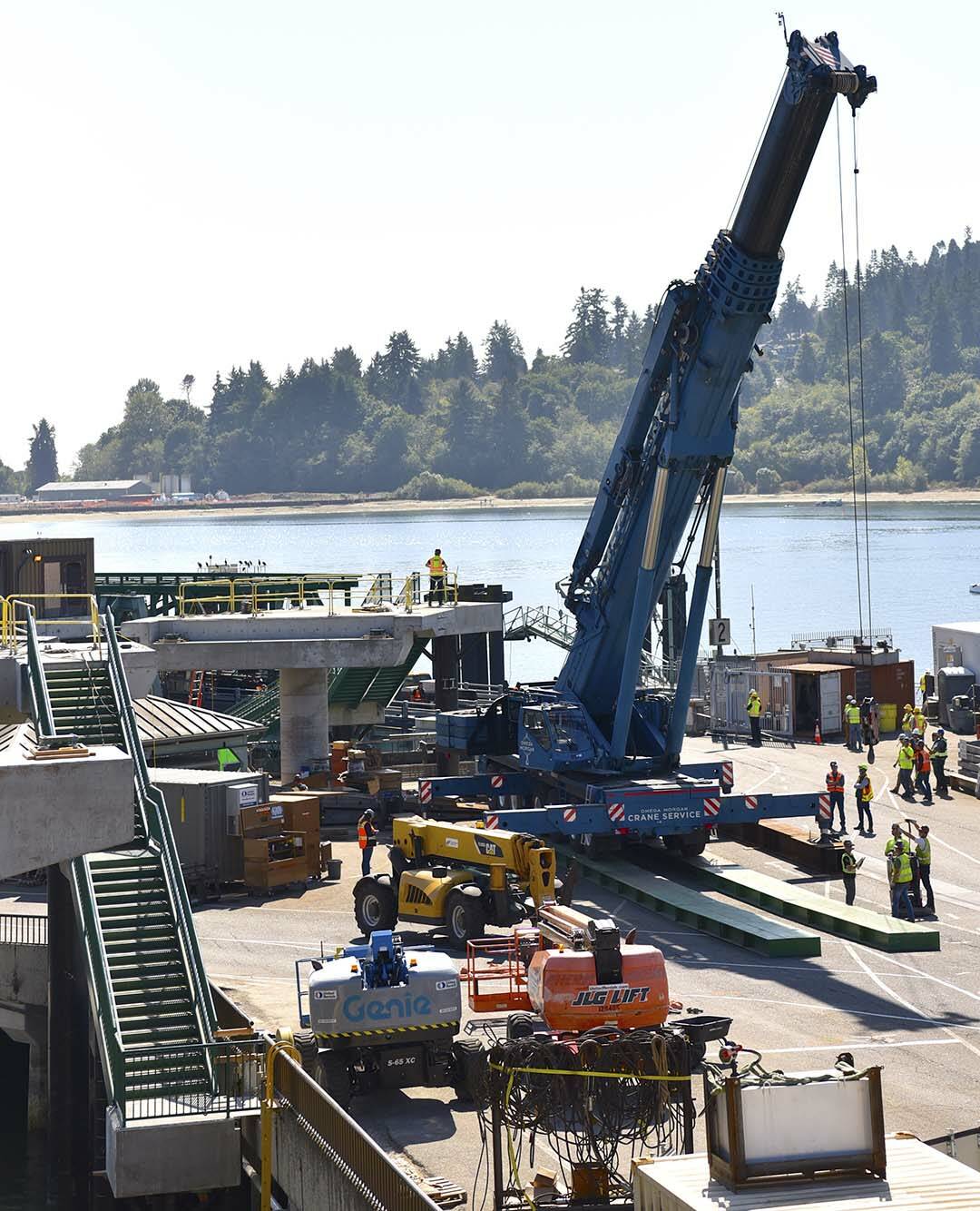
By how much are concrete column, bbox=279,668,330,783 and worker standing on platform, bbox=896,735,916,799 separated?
13.9 metres

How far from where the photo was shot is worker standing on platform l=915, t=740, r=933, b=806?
133 feet

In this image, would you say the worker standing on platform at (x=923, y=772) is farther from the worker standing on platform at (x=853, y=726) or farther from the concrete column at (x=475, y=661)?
the concrete column at (x=475, y=661)

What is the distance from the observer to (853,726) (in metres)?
47.3

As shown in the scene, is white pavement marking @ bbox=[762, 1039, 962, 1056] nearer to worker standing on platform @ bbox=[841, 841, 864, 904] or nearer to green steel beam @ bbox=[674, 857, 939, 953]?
green steel beam @ bbox=[674, 857, 939, 953]

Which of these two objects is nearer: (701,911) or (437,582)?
(701,911)

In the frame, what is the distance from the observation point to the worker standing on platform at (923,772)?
133 feet

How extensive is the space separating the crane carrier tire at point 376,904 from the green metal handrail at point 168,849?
5025mm

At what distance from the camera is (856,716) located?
47.1 meters

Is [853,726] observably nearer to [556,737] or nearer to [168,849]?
[556,737]

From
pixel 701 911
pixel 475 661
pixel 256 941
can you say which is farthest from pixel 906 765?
pixel 475 661

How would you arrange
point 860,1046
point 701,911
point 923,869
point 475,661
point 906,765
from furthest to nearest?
point 475,661 → point 906,765 → point 923,869 → point 701,911 → point 860,1046

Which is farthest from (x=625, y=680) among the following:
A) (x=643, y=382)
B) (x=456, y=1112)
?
(x=456, y=1112)

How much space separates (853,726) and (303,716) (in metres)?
14.4

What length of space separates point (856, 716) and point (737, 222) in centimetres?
2063
